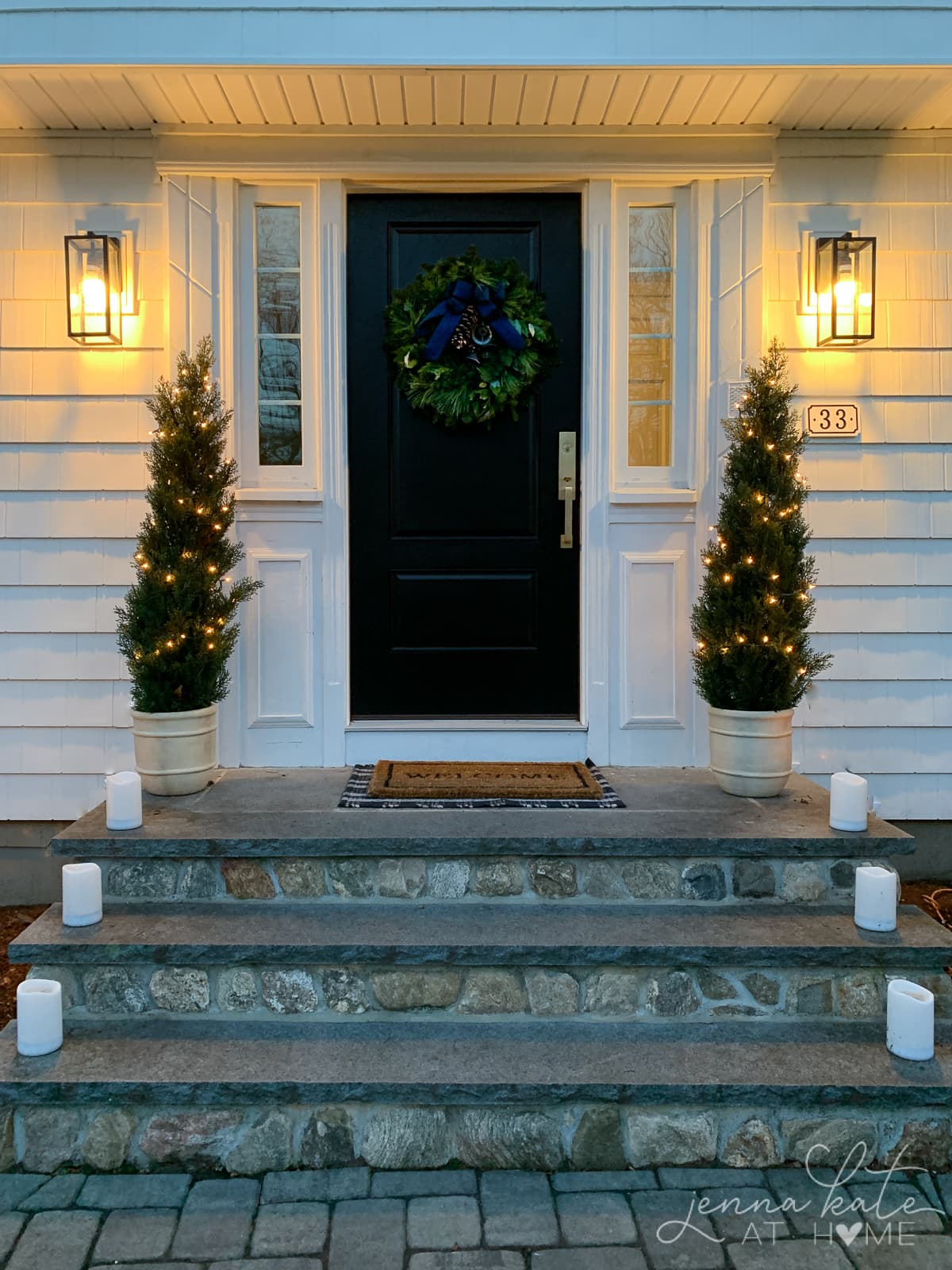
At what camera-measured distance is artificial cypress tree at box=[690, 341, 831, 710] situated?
9.53ft

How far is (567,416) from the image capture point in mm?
3475

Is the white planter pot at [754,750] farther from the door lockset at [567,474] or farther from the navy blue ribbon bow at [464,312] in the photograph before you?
the navy blue ribbon bow at [464,312]

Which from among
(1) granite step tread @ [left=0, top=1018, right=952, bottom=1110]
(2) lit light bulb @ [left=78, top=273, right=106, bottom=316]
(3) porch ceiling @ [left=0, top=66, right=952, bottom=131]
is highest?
(3) porch ceiling @ [left=0, top=66, right=952, bottom=131]

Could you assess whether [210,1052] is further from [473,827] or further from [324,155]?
[324,155]

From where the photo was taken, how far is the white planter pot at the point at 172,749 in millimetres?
2951

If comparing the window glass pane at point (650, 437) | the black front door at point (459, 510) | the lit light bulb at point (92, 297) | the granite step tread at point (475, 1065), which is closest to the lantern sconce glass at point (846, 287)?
the window glass pane at point (650, 437)

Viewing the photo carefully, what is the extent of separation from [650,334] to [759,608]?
3.82 feet

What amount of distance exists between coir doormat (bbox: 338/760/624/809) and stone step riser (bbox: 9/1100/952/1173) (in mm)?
942

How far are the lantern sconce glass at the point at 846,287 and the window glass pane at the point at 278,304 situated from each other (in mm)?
1843

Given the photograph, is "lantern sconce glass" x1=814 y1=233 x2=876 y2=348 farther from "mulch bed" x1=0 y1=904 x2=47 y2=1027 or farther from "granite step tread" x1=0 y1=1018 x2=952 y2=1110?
Result: "mulch bed" x1=0 y1=904 x2=47 y2=1027

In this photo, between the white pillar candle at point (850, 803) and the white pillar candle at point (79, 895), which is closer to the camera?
the white pillar candle at point (79, 895)

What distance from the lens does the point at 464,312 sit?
11.0ft

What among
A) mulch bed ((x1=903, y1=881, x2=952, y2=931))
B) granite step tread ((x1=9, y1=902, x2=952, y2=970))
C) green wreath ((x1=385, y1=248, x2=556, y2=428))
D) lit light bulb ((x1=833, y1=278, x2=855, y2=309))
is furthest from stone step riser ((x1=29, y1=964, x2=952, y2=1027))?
lit light bulb ((x1=833, y1=278, x2=855, y2=309))

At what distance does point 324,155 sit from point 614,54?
3.42 ft
